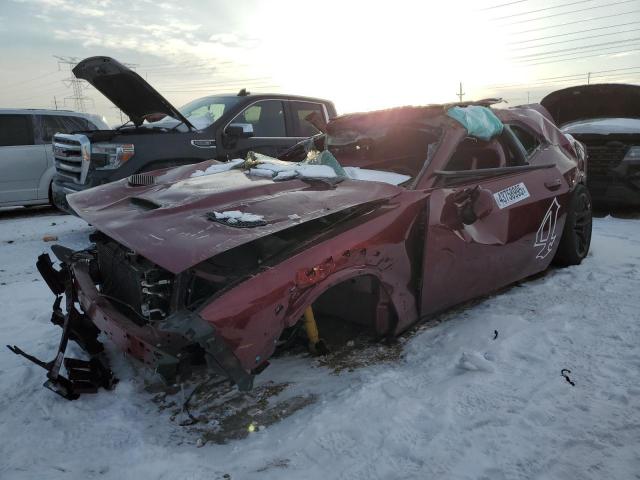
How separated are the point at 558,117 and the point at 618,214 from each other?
231cm

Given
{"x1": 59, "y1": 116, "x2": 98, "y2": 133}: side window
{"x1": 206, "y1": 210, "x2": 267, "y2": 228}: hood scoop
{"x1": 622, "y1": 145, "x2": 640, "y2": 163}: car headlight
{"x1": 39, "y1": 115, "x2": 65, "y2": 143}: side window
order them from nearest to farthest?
{"x1": 206, "y1": 210, "x2": 267, "y2": 228}: hood scoop → {"x1": 622, "y1": 145, "x2": 640, "y2": 163}: car headlight → {"x1": 39, "y1": 115, "x2": 65, "y2": 143}: side window → {"x1": 59, "y1": 116, "x2": 98, "y2": 133}: side window

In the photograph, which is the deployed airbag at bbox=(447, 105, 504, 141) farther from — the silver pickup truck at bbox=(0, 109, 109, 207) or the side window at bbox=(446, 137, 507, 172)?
the silver pickup truck at bbox=(0, 109, 109, 207)

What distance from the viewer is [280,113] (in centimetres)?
721

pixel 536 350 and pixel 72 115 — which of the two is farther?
pixel 72 115

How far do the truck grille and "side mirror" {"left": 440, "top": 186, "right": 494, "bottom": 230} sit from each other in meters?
4.60

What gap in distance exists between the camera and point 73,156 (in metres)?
6.29

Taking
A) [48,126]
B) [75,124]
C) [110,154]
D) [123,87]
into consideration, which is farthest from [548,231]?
[48,126]

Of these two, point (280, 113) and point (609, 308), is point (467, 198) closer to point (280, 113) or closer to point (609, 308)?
point (609, 308)

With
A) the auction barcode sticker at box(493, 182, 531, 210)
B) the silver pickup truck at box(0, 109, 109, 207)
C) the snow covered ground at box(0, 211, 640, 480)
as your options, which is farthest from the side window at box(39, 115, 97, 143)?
the auction barcode sticker at box(493, 182, 531, 210)

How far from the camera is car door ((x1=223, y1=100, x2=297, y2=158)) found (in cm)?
665

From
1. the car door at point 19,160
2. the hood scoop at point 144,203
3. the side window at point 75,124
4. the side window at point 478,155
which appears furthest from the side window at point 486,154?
the car door at point 19,160

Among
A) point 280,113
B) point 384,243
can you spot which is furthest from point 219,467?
point 280,113

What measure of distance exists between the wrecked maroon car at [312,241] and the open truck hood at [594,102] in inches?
185

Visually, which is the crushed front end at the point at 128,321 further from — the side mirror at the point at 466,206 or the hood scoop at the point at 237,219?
the side mirror at the point at 466,206
